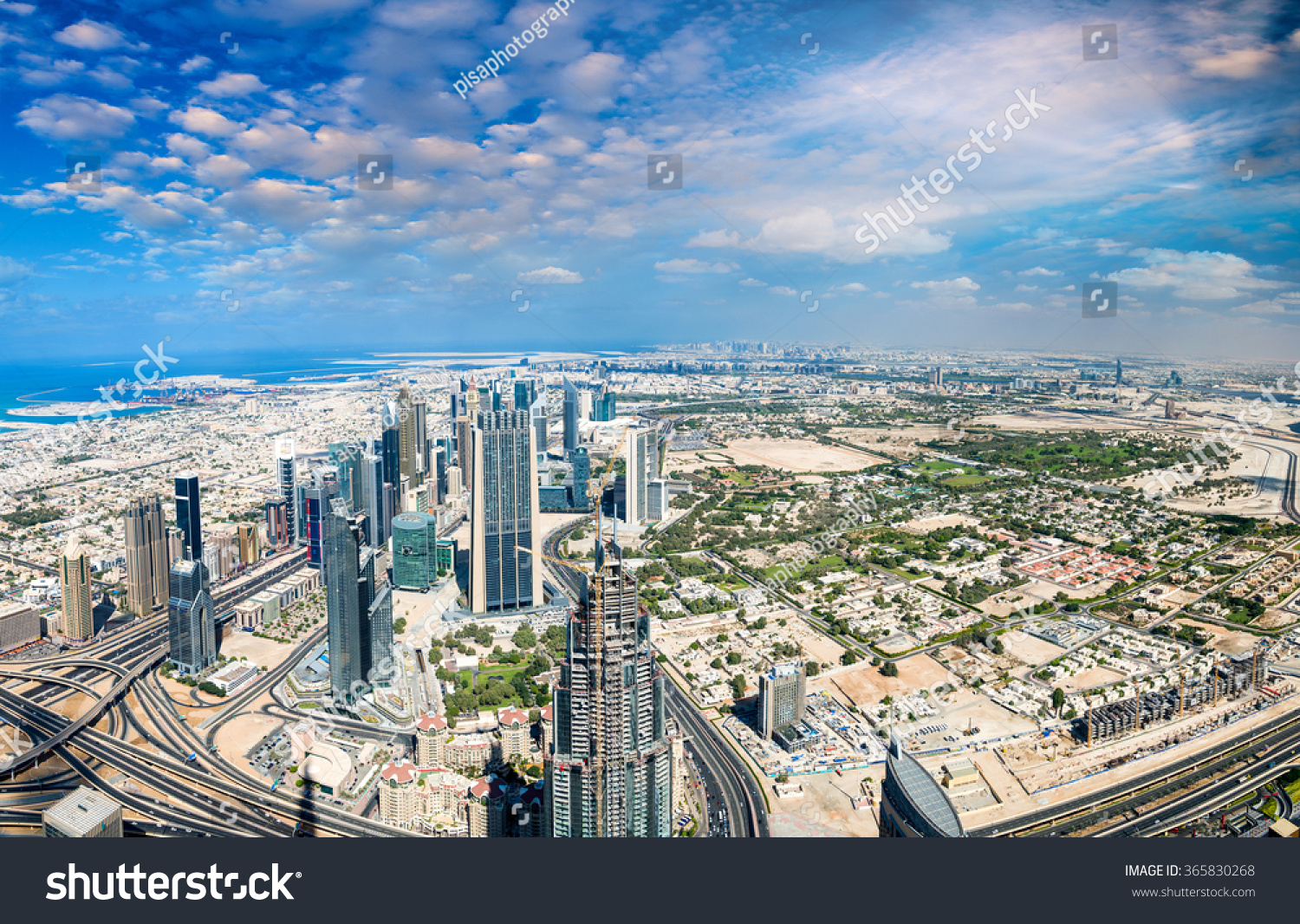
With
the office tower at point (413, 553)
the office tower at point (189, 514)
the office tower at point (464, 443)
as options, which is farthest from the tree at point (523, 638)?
the office tower at point (464, 443)

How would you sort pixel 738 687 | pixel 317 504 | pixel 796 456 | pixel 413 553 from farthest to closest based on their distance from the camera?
pixel 796 456
pixel 317 504
pixel 413 553
pixel 738 687

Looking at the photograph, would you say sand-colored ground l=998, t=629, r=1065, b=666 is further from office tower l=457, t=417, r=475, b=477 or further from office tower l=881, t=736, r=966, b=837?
office tower l=457, t=417, r=475, b=477

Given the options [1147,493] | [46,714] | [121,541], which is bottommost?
[46,714]

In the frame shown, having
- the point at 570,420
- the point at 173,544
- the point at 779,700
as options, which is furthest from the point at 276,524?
the point at 779,700

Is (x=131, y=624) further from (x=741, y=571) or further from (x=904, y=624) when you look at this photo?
(x=904, y=624)

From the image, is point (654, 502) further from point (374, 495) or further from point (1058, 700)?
point (1058, 700)

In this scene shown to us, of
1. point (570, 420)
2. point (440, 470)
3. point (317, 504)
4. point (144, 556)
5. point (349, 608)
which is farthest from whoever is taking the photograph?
point (570, 420)
